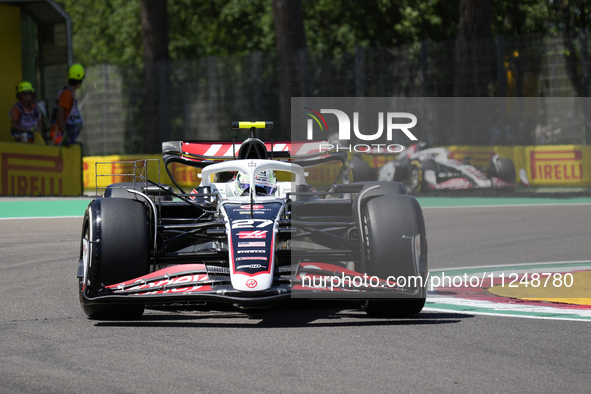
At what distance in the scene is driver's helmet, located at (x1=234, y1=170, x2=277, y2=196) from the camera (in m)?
6.63

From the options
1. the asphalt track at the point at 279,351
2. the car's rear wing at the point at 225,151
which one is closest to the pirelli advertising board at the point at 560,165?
the car's rear wing at the point at 225,151

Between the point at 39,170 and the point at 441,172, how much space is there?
7401 mm

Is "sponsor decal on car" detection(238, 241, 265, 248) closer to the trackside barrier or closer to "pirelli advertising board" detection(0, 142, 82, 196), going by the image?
"pirelli advertising board" detection(0, 142, 82, 196)

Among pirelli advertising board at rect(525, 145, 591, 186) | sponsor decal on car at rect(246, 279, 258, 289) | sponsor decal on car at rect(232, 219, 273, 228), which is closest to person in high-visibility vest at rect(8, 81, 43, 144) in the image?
pirelli advertising board at rect(525, 145, 591, 186)

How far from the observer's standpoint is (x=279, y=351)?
472cm

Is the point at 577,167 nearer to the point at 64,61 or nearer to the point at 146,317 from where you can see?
the point at 64,61

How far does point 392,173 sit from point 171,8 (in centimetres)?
2164

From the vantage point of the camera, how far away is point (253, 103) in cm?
2095

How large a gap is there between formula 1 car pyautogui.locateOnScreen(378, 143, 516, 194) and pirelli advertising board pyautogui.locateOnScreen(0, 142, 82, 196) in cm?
575

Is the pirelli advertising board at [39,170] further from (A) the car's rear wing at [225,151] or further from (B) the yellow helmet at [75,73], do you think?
(A) the car's rear wing at [225,151]

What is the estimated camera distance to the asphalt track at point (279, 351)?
160 inches

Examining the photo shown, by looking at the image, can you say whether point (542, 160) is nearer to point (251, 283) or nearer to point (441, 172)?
point (441, 172)

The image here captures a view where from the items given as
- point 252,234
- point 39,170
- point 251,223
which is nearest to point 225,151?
point 251,223

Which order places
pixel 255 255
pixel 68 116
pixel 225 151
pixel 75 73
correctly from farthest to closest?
pixel 75 73
pixel 68 116
pixel 225 151
pixel 255 255
